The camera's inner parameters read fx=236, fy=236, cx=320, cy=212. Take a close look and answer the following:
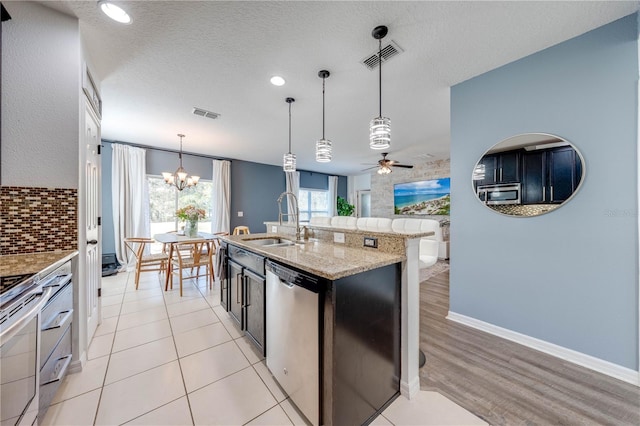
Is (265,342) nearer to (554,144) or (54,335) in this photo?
(54,335)

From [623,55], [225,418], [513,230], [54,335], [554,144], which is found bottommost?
[225,418]

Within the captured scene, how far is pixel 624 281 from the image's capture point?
5.41 ft

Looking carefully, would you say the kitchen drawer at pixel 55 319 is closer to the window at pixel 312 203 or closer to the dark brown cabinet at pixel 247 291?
the dark brown cabinet at pixel 247 291

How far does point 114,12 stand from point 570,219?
3.63 metres

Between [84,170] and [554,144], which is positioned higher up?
[554,144]

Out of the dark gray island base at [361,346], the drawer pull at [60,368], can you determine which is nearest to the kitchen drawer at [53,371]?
the drawer pull at [60,368]

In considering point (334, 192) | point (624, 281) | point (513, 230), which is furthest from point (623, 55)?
point (334, 192)

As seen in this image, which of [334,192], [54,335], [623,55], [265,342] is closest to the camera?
[54,335]

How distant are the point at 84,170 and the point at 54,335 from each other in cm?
115

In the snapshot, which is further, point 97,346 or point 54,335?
point 97,346

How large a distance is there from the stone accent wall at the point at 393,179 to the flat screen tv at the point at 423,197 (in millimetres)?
134

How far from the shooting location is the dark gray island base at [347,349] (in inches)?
46.7

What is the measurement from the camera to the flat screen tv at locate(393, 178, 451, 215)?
6.14 meters

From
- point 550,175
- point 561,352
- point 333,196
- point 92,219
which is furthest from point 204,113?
point 333,196
